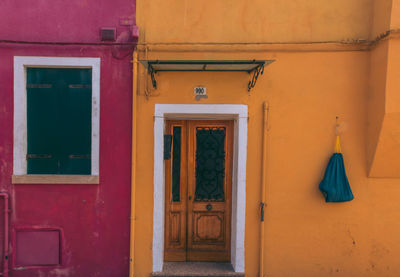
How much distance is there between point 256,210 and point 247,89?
1.97m

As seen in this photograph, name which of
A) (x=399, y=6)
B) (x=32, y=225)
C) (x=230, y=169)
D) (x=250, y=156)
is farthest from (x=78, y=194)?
(x=399, y=6)

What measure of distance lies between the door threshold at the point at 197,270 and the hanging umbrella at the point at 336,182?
192 cm

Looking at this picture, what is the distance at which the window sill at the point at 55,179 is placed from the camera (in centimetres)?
434

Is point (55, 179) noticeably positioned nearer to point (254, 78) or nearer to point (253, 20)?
point (254, 78)

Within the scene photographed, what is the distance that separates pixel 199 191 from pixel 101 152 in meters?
1.80

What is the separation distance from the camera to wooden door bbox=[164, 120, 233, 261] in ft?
15.8

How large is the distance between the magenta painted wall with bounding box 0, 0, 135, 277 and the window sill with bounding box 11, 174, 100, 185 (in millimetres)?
96

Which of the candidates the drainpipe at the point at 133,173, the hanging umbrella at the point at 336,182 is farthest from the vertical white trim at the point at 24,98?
the hanging umbrella at the point at 336,182

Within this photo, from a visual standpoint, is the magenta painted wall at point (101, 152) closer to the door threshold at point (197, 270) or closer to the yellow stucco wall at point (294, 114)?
the yellow stucco wall at point (294, 114)

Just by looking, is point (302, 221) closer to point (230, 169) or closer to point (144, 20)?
point (230, 169)

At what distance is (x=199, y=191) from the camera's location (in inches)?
192

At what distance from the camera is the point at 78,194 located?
175 inches

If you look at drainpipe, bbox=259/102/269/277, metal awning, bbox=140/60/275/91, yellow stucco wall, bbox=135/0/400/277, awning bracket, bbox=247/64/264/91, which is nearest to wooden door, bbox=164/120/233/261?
yellow stucco wall, bbox=135/0/400/277

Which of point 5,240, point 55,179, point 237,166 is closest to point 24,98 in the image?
point 55,179
